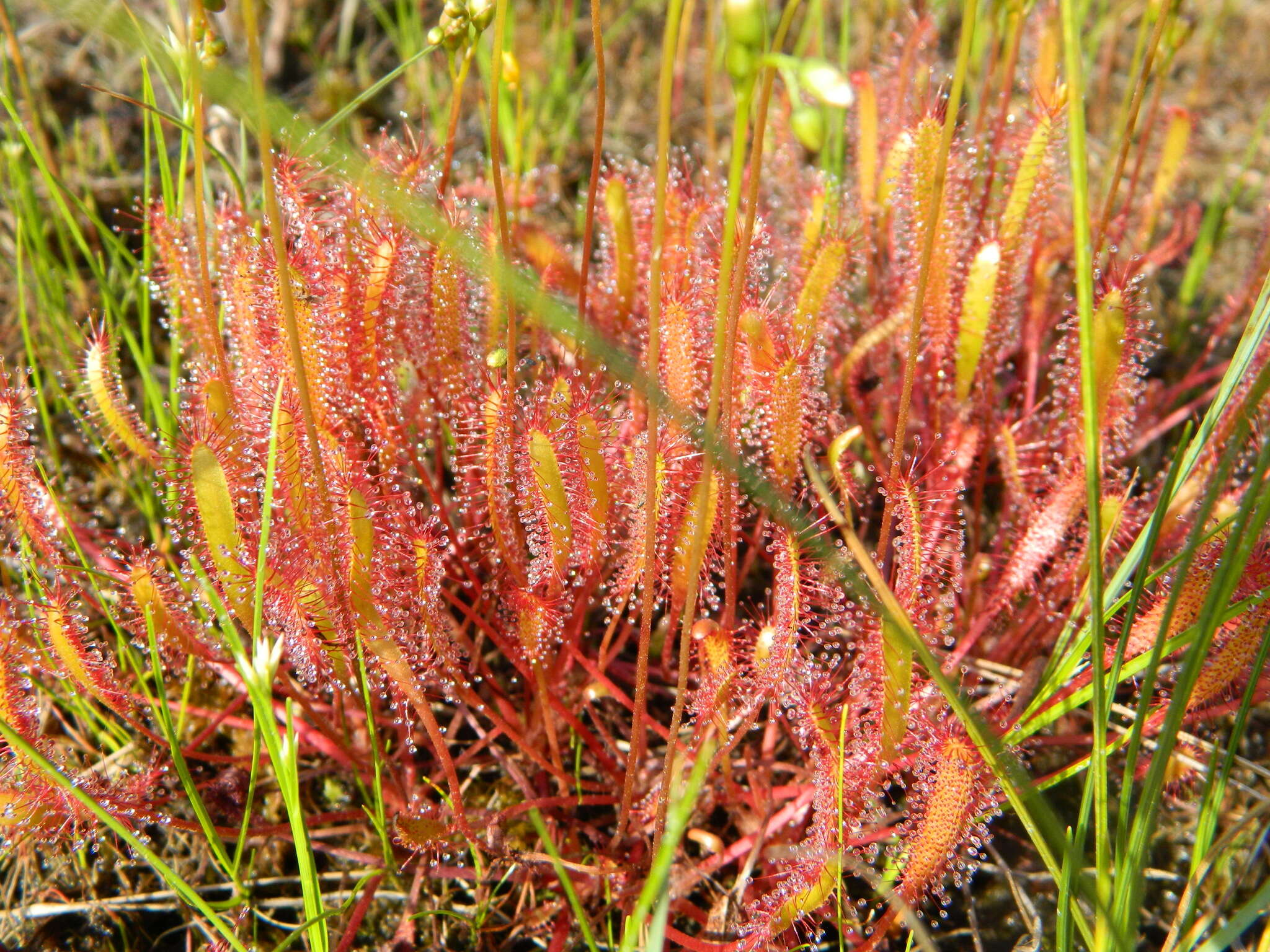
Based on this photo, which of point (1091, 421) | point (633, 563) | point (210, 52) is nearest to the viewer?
point (1091, 421)

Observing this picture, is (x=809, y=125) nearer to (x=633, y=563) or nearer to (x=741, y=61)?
(x=741, y=61)

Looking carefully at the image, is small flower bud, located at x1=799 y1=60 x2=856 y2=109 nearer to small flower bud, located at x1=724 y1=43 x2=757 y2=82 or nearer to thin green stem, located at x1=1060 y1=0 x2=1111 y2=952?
small flower bud, located at x1=724 y1=43 x2=757 y2=82

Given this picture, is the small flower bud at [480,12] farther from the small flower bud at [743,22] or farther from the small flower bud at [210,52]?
the small flower bud at [743,22]

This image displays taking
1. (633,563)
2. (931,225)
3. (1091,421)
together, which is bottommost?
(633,563)

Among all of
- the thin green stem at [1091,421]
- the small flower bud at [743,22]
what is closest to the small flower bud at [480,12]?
the small flower bud at [743,22]

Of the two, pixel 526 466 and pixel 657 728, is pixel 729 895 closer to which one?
pixel 657 728

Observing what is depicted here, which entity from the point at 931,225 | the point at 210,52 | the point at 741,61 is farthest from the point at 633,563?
the point at 210,52

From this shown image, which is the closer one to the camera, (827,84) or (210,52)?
(827,84)

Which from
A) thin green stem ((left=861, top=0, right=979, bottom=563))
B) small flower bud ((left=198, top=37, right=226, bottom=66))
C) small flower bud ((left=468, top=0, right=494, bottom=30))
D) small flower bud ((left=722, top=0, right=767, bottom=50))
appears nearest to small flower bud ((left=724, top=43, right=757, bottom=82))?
small flower bud ((left=722, top=0, right=767, bottom=50))

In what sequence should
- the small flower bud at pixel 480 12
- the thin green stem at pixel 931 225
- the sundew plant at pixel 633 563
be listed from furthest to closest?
the small flower bud at pixel 480 12 < the sundew plant at pixel 633 563 < the thin green stem at pixel 931 225
